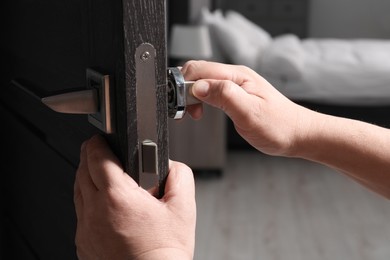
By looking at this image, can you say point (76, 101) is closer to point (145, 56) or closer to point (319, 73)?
point (145, 56)

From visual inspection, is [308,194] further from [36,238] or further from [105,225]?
[105,225]

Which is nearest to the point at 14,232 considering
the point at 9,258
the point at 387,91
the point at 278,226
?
the point at 9,258

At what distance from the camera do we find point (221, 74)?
81 centimetres

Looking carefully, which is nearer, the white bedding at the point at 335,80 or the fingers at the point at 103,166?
the fingers at the point at 103,166

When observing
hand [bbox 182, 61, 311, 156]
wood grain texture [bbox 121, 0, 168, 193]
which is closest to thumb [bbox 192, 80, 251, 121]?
hand [bbox 182, 61, 311, 156]

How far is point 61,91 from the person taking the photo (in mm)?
714

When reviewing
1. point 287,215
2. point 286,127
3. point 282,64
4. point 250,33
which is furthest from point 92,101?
point 250,33

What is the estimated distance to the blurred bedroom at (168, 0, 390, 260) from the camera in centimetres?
249

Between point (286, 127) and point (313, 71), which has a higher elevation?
point (286, 127)

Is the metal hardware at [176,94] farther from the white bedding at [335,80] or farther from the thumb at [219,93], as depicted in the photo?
the white bedding at [335,80]

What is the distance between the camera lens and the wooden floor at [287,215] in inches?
95.0

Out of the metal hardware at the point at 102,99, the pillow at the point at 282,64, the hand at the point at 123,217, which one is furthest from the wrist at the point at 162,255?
the pillow at the point at 282,64

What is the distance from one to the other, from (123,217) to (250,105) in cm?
27

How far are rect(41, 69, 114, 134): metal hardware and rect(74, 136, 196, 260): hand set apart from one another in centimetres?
4
